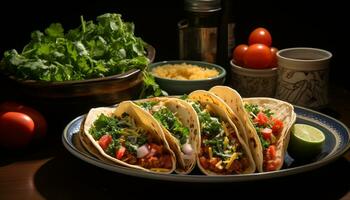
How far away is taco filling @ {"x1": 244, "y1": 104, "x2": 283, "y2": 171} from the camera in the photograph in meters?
1.46

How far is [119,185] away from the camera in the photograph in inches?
57.4

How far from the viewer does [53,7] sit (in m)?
2.32

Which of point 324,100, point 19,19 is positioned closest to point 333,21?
point 324,100

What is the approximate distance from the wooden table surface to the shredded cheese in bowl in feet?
2.05

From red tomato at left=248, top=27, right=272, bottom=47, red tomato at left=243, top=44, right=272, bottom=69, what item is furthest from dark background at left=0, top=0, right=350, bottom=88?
red tomato at left=243, top=44, right=272, bottom=69

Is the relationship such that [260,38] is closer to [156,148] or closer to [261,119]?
[261,119]

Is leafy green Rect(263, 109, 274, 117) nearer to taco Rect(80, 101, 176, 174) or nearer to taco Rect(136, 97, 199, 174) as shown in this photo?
taco Rect(136, 97, 199, 174)

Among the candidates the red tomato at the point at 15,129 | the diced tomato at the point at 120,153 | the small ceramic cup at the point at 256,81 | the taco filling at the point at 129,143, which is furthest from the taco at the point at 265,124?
the red tomato at the point at 15,129

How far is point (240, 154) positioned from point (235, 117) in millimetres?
129

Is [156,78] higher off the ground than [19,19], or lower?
lower

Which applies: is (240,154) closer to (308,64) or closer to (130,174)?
(130,174)

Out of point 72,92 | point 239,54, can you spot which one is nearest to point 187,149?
point 72,92

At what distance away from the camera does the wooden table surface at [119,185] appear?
141cm

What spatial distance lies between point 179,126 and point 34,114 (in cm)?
48
